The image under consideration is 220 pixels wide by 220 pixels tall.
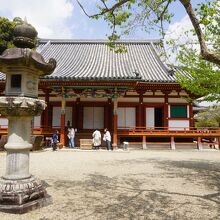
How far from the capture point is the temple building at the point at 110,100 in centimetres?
1736

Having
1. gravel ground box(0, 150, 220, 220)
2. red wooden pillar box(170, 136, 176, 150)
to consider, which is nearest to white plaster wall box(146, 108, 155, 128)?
red wooden pillar box(170, 136, 176, 150)

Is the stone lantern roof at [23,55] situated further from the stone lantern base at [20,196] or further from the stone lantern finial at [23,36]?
the stone lantern base at [20,196]

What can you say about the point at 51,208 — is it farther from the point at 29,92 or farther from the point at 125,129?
the point at 125,129

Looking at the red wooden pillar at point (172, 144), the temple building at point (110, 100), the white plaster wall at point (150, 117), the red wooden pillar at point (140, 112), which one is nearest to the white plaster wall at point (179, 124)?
the temple building at point (110, 100)

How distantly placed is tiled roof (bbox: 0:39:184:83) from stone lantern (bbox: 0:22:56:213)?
446 inches

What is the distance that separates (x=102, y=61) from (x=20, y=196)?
1884 cm

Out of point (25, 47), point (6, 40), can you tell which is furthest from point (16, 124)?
point (6, 40)

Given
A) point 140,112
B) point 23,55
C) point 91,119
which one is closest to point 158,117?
point 140,112

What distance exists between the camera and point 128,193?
6.18 m

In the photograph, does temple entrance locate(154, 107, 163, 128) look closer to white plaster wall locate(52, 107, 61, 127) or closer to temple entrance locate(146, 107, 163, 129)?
temple entrance locate(146, 107, 163, 129)

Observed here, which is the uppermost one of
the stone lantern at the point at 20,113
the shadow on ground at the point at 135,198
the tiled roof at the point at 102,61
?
the tiled roof at the point at 102,61

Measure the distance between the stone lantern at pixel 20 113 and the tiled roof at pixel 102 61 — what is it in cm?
1133

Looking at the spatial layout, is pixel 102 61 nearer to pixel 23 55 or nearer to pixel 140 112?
pixel 140 112

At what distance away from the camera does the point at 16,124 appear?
5348 millimetres
